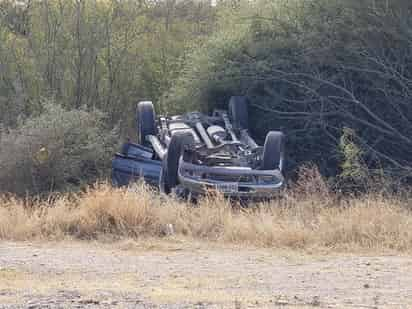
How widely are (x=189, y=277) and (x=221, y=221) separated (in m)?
2.70

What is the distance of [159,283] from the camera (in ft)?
24.9

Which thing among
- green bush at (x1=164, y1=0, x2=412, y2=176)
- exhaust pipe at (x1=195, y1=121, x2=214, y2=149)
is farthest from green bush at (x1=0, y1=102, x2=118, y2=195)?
green bush at (x1=164, y1=0, x2=412, y2=176)

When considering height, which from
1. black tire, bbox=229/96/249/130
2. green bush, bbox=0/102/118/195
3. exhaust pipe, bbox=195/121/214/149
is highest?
black tire, bbox=229/96/249/130

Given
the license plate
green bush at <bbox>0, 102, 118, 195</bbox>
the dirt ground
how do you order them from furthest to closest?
green bush at <bbox>0, 102, 118, 195</bbox> < the license plate < the dirt ground

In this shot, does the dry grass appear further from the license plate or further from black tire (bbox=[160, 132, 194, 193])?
black tire (bbox=[160, 132, 194, 193])

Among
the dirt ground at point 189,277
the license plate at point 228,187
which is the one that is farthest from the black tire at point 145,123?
the dirt ground at point 189,277

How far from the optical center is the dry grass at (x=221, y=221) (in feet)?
32.5

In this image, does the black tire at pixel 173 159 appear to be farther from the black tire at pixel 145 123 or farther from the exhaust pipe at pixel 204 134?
the black tire at pixel 145 123

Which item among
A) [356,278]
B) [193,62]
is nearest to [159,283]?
[356,278]

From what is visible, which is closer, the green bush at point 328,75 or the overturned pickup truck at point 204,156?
the overturned pickup truck at point 204,156

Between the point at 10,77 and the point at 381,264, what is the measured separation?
484 inches

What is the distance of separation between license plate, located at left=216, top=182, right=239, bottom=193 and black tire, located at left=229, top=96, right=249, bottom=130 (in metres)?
3.09

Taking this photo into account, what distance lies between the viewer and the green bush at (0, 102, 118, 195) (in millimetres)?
15070

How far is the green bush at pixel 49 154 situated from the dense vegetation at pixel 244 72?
0.04 meters
